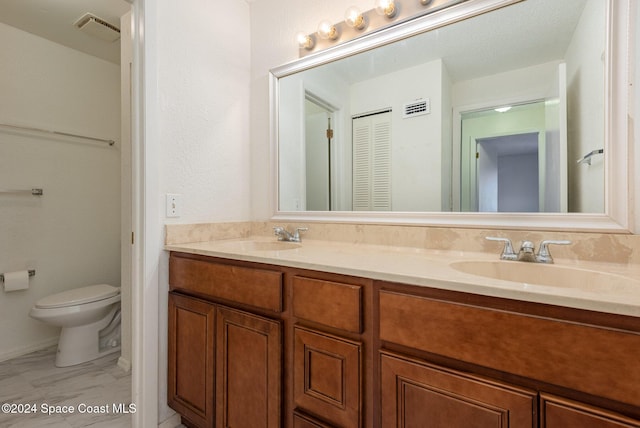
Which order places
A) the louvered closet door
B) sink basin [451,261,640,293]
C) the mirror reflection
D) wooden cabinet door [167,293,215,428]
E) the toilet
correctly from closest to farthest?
sink basin [451,261,640,293] → the mirror reflection → wooden cabinet door [167,293,215,428] → the louvered closet door → the toilet

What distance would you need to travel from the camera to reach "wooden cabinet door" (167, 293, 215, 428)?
4.22 feet

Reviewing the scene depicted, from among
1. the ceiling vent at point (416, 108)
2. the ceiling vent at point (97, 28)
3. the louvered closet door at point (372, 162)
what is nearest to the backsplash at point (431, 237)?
the louvered closet door at point (372, 162)

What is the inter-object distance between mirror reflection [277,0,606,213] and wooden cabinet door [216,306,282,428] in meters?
0.76

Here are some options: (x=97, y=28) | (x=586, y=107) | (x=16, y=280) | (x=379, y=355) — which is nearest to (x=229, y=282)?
(x=379, y=355)

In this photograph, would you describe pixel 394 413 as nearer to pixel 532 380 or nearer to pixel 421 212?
pixel 532 380

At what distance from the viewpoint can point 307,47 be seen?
170 cm

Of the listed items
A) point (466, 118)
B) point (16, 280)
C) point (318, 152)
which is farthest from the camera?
point (16, 280)

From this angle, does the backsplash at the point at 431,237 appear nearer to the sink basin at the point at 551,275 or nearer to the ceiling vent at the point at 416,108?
the sink basin at the point at 551,275

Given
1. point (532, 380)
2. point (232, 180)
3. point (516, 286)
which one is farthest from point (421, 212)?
point (232, 180)

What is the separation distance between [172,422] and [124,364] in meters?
0.80

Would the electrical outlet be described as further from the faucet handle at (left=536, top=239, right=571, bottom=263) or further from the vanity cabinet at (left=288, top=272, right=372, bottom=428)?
the faucet handle at (left=536, top=239, right=571, bottom=263)

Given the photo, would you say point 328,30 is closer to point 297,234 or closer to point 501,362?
point 297,234

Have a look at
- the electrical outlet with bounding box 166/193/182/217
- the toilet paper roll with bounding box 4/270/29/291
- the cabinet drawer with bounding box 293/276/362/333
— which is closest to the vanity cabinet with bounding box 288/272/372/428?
the cabinet drawer with bounding box 293/276/362/333

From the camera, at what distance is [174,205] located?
152 cm
